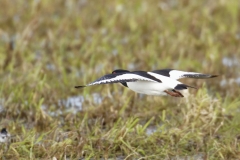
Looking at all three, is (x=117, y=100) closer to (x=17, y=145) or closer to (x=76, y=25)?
(x=17, y=145)

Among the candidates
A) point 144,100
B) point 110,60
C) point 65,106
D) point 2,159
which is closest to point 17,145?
point 2,159

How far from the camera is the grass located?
17.4 feet

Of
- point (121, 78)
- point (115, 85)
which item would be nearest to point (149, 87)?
point (121, 78)

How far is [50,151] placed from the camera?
16.5ft

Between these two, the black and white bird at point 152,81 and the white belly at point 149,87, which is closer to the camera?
the black and white bird at point 152,81

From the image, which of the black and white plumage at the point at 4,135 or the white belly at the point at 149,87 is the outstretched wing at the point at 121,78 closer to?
the white belly at the point at 149,87

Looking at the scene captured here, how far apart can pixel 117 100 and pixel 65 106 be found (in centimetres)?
55

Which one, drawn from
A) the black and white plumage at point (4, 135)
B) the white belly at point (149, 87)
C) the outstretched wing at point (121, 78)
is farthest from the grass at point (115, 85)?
the outstretched wing at point (121, 78)

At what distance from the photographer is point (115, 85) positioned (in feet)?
22.1

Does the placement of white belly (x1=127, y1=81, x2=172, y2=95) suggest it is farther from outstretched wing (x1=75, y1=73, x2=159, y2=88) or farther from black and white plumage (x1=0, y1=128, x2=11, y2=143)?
black and white plumage (x1=0, y1=128, x2=11, y2=143)

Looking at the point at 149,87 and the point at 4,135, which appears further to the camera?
the point at 4,135

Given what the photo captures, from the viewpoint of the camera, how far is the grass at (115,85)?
208 inches

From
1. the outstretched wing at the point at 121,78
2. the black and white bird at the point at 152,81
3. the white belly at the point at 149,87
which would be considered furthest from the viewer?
the white belly at the point at 149,87

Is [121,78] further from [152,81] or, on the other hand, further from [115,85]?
[115,85]
